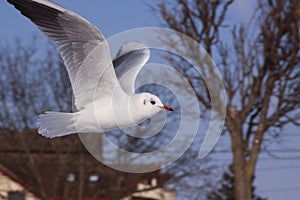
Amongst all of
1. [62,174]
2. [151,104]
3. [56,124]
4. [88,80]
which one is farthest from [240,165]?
[151,104]

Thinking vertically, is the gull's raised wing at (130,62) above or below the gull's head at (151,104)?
above

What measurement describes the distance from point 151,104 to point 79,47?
0.79 meters

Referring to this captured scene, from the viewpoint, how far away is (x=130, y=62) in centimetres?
567

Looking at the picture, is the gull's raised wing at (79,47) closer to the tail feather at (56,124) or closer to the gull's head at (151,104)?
the tail feather at (56,124)

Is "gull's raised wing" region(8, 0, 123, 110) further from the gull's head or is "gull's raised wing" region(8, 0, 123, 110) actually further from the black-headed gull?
the gull's head

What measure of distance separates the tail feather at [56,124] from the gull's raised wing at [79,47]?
19cm

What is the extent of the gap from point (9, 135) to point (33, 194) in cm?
110

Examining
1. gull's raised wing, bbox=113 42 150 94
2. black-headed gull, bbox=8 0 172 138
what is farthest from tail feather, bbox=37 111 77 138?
gull's raised wing, bbox=113 42 150 94

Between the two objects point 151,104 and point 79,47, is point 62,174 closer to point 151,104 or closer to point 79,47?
point 79,47

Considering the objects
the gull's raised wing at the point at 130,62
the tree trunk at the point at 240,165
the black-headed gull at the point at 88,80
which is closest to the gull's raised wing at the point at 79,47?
the black-headed gull at the point at 88,80

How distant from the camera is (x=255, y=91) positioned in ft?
48.5

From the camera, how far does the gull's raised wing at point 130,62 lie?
17.4 ft

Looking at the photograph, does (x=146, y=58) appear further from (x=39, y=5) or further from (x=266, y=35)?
(x=266, y=35)

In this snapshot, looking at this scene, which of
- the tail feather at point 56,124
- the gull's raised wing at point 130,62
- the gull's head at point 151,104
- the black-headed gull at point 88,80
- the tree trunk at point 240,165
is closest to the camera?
the gull's head at point 151,104
